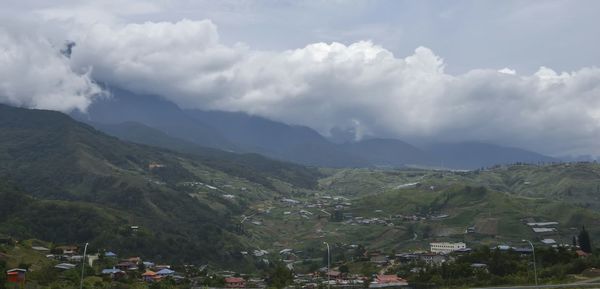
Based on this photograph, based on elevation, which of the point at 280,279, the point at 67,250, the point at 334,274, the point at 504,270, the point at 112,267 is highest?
the point at 67,250

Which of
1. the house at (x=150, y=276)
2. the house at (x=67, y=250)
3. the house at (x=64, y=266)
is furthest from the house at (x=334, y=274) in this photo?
the house at (x=67, y=250)

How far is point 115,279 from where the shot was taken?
107188 millimetres

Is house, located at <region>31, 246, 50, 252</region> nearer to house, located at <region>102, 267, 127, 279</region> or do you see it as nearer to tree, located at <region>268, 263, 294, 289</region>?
house, located at <region>102, 267, 127, 279</region>

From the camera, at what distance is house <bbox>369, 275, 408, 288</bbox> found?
9909cm

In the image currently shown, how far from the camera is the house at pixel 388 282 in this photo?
325ft

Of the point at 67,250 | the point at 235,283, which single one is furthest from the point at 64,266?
the point at 235,283

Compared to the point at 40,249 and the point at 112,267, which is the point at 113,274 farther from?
the point at 40,249

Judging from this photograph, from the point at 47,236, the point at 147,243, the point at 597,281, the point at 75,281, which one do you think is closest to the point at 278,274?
the point at 75,281

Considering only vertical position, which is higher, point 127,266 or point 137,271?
point 127,266

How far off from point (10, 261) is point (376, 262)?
83748 mm

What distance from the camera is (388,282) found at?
10488 cm

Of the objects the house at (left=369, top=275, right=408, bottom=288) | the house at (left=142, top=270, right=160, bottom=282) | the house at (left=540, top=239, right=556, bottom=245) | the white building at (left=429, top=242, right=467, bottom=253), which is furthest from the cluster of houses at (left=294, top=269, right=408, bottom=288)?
the house at (left=540, top=239, right=556, bottom=245)

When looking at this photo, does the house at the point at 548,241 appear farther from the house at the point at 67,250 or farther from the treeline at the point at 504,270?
the house at the point at 67,250

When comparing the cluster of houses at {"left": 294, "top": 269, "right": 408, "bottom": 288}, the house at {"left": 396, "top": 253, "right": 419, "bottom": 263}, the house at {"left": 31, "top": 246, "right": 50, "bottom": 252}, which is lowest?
the cluster of houses at {"left": 294, "top": 269, "right": 408, "bottom": 288}
